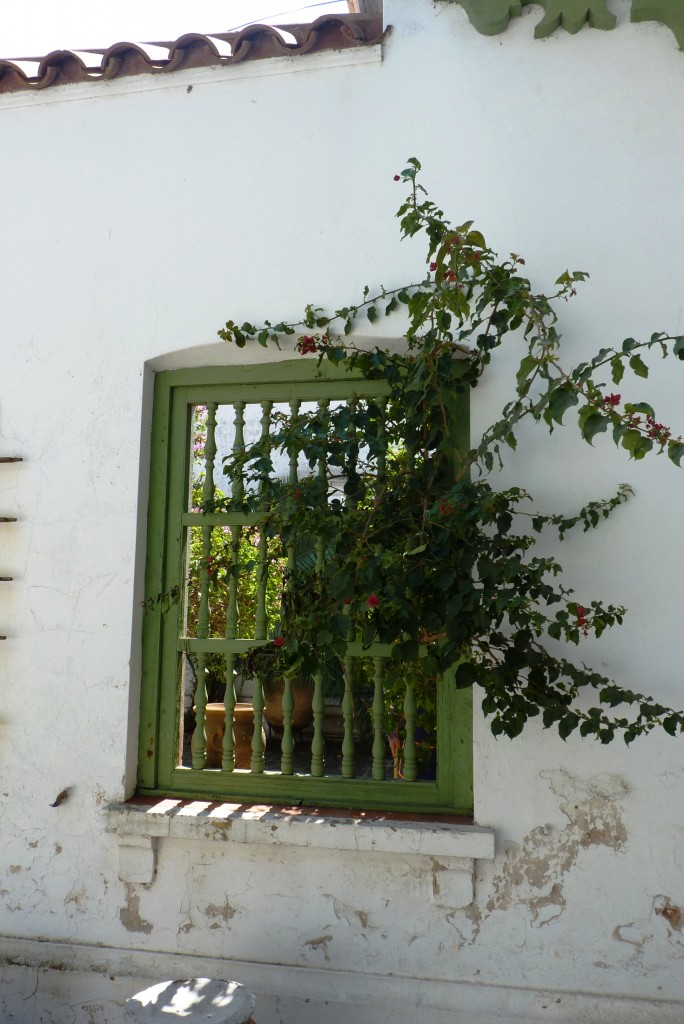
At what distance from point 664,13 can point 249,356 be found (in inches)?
74.4

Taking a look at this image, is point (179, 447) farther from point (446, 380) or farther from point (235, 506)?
point (446, 380)

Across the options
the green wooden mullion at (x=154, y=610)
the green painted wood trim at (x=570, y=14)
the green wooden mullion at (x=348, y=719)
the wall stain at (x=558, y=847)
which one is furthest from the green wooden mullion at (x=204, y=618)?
the green painted wood trim at (x=570, y=14)

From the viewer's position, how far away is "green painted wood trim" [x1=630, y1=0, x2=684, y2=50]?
3105 mm

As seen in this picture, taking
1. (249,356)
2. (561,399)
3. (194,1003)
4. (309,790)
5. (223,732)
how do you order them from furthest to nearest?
(223,732) < (249,356) < (309,790) < (194,1003) < (561,399)

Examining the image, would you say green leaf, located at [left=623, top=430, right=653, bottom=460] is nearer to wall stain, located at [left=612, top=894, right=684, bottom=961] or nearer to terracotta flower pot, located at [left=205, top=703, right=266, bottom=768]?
wall stain, located at [left=612, top=894, right=684, bottom=961]

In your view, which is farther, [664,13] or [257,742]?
[257,742]

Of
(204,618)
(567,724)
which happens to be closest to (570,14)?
(567,724)

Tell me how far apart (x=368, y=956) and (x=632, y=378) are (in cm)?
216

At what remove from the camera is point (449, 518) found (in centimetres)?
281

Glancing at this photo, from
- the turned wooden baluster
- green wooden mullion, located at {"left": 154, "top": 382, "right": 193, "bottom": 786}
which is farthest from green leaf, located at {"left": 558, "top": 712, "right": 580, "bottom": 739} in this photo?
the turned wooden baluster

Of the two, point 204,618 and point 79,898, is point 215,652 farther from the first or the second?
point 79,898

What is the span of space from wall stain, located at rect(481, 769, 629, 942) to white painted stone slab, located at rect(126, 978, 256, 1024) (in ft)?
2.59

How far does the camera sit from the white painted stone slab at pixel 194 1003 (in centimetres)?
258

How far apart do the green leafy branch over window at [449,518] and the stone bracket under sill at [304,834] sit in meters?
0.44
